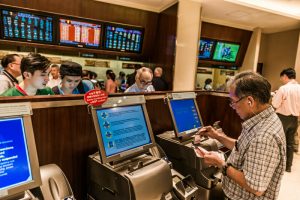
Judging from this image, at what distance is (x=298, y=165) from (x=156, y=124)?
10.6 ft

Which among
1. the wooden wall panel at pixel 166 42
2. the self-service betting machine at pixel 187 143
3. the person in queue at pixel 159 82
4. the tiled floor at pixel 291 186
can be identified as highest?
the wooden wall panel at pixel 166 42

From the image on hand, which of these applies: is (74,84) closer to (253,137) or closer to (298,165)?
(253,137)

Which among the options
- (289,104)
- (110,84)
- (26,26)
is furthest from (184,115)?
(26,26)

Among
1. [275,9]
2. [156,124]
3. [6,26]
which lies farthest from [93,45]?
[275,9]

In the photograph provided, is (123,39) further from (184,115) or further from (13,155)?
(13,155)

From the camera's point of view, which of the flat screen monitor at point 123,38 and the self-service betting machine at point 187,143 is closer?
the self-service betting machine at point 187,143

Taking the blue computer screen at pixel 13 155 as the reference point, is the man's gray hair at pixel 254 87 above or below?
above

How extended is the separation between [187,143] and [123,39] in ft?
10.2

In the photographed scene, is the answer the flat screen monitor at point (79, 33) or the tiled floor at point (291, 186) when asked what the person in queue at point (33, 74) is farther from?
the tiled floor at point (291, 186)

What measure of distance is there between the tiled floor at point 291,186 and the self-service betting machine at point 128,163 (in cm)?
193

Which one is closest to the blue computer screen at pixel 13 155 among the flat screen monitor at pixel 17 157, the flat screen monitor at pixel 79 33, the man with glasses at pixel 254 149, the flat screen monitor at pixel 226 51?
the flat screen monitor at pixel 17 157

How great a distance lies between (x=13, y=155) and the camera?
848 mm

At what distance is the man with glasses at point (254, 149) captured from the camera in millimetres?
1004

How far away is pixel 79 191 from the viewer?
141 cm
